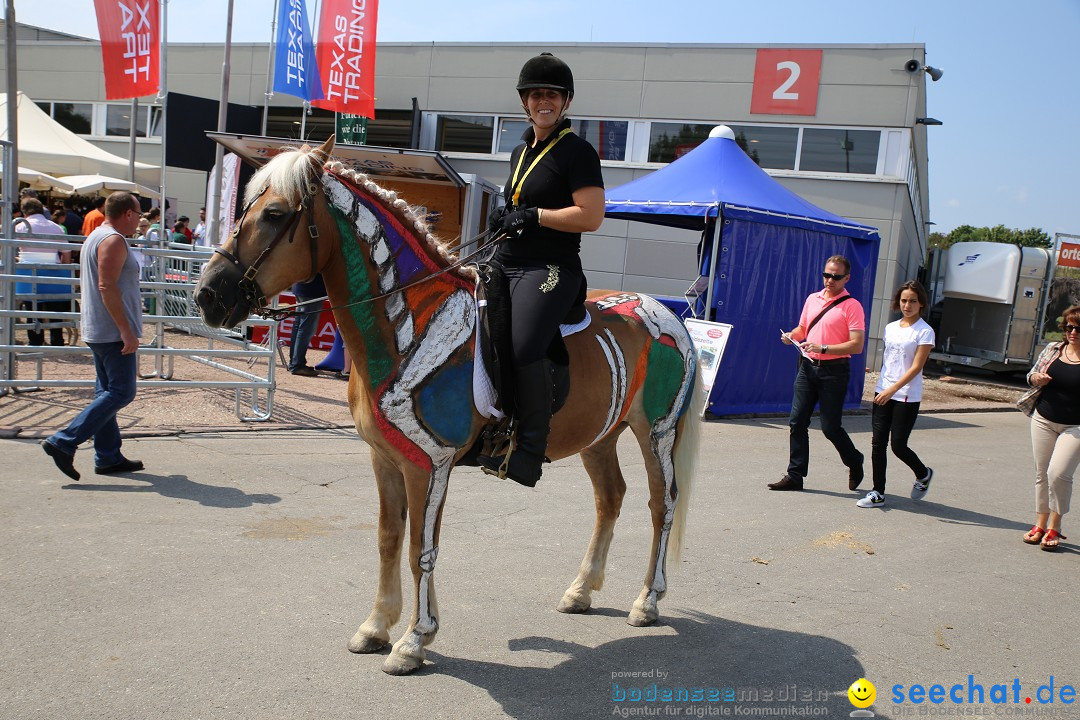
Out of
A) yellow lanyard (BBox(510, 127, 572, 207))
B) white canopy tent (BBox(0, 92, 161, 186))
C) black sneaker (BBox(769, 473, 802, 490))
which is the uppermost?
white canopy tent (BBox(0, 92, 161, 186))

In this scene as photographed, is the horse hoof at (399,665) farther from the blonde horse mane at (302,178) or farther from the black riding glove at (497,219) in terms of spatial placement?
the black riding glove at (497,219)

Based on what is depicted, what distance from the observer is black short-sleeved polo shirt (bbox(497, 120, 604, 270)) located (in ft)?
12.5

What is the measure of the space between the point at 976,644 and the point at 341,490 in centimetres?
452

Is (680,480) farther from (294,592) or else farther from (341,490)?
(341,490)

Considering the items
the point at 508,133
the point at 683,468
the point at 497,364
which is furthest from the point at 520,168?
the point at 508,133

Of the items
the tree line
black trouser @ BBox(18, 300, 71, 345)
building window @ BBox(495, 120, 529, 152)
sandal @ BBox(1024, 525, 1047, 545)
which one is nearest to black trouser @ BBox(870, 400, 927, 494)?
sandal @ BBox(1024, 525, 1047, 545)

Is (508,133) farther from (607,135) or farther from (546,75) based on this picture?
(546,75)

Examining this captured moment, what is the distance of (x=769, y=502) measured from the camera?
727cm

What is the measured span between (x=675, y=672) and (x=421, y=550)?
1.38 m

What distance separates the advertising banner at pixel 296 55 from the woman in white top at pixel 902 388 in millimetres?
10526

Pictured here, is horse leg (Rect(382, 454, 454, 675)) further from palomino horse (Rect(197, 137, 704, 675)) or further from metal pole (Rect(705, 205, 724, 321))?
metal pole (Rect(705, 205, 724, 321))

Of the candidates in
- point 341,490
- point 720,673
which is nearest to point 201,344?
point 341,490

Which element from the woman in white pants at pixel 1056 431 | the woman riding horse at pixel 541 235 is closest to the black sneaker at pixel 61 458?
the woman riding horse at pixel 541 235

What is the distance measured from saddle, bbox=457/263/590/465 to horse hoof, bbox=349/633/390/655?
928 mm
